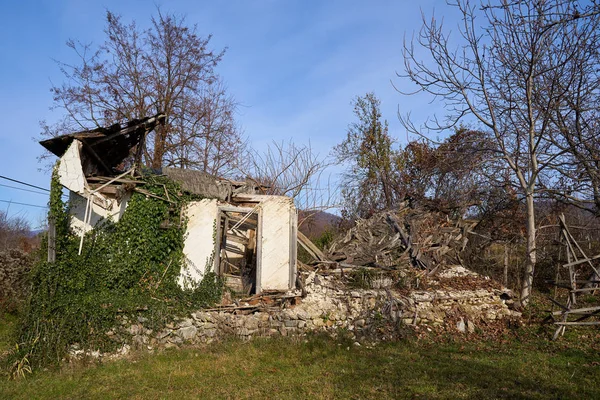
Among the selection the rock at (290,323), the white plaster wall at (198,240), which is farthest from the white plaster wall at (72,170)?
the rock at (290,323)

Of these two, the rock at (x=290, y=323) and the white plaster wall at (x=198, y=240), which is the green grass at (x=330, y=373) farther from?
the white plaster wall at (x=198, y=240)

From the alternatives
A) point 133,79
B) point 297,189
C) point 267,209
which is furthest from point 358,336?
point 133,79

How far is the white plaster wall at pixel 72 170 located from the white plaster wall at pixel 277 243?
163 inches

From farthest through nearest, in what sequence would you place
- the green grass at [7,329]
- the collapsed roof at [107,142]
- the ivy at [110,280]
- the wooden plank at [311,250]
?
the wooden plank at [311,250]
the collapsed roof at [107,142]
the green grass at [7,329]
the ivy at [110,280]

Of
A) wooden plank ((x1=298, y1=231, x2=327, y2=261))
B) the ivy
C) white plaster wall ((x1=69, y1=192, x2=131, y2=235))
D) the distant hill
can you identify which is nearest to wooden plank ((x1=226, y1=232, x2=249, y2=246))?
wooden plank ((x1=298, y1=231, x2=327, y2=261))

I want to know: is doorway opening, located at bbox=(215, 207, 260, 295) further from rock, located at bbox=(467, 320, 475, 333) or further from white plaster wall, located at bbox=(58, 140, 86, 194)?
rock, located at bbox=(467, 320, 475, 333)

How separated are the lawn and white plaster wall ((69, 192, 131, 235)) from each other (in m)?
3.26

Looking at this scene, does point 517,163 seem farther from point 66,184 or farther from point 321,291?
point 66,184

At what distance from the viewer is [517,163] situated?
12492mm

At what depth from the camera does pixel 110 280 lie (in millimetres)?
9453

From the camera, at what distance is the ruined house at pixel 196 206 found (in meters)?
9.73

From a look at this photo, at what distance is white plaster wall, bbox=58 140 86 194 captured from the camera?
30.7 ft

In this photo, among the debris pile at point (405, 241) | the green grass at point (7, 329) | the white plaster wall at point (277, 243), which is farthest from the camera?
the debris pile at point (405, 241)

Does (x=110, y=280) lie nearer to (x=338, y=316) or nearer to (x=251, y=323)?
(x=251, y=323)
